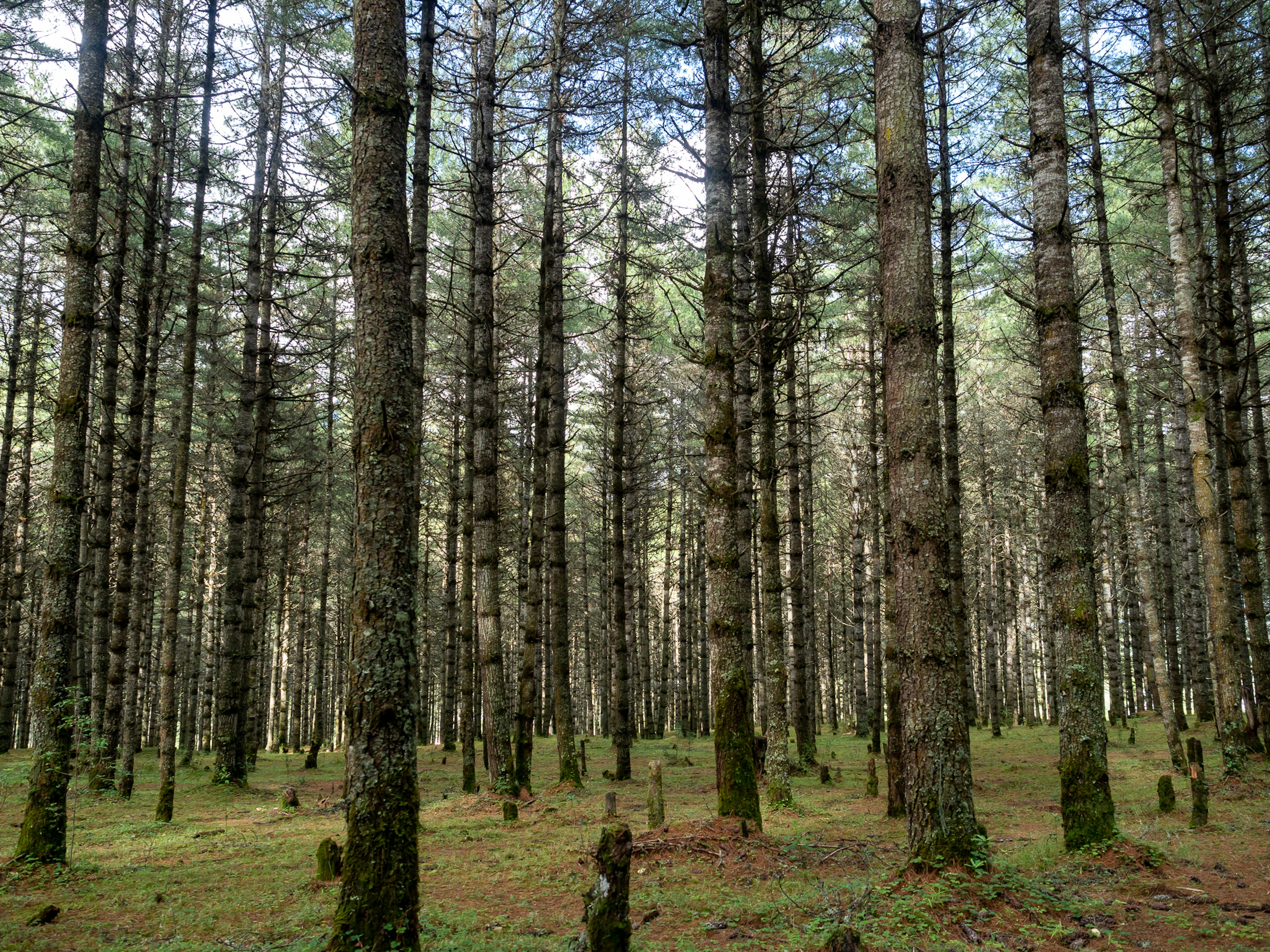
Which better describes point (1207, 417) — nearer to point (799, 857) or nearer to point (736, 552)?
point (736, 552)

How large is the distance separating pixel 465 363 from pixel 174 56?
8314 millimetres

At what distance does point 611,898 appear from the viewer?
4.48 meters

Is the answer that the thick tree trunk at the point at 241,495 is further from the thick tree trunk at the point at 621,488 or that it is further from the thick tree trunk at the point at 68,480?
the thick tree trunk at the point at 621,488

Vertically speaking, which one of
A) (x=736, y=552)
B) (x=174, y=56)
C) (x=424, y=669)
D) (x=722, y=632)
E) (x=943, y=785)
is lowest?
(x=424, y=669)

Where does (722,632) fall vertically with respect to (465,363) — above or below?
below

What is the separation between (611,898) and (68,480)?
7.52 m

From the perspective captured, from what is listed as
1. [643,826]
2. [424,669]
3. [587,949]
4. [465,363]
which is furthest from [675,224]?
[424,669]

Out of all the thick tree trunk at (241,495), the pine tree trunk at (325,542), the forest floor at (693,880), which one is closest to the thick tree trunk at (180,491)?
the forest floor at (693,880)

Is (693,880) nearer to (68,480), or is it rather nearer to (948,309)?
(68,480)

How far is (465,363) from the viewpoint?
16109mm

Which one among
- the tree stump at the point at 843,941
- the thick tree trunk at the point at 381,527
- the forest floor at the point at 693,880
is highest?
the thick tree trunk at the point at 381,527

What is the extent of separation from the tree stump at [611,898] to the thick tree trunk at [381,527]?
1106mm

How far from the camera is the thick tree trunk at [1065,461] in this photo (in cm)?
662

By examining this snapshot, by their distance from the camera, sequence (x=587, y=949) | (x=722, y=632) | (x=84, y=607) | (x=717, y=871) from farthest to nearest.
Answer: (x=84, y=607), (x=722, y=632), (x=717, y=871), (x=587, y=949)
